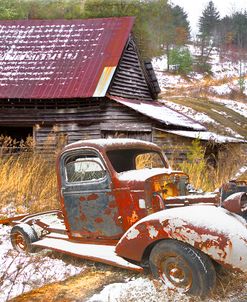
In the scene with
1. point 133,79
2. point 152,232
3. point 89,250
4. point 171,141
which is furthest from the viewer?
point 133,79

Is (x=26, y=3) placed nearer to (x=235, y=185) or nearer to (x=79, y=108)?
(x=79, y=108)

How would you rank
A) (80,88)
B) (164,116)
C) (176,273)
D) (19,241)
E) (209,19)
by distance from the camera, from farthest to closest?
(209,19)
(164,116)
(80,88)
(19,241)
(176,273)

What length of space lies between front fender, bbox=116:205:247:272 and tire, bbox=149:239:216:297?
0.08m

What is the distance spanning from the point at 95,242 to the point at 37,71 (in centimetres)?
1264

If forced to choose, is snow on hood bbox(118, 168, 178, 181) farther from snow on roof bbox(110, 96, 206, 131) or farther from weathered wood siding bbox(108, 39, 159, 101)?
weathered wood siding bbox(108, 39, 159, 101)

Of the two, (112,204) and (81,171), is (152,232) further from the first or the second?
(81,171)

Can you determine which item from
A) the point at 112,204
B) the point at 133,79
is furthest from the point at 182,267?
the point at 133,79

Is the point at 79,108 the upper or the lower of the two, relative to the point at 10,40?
lower

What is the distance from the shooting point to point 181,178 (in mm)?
5109

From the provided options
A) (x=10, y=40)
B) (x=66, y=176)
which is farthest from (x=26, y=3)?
(x=66, y=176)

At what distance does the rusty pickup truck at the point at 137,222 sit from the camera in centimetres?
370

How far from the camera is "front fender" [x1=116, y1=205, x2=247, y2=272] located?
3.62 meters

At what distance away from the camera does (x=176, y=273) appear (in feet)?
12.6

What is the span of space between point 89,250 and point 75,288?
0.66 metres
